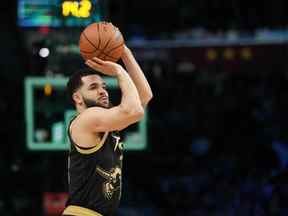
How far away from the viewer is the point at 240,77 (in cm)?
1413

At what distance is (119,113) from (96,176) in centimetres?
43

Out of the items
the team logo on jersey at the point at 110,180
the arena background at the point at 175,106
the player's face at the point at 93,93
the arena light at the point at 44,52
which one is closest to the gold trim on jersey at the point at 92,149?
the team logo on jersey at the point at 110,180

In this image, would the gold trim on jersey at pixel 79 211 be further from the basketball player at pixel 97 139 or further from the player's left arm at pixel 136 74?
the player's left arm at pixel 136 74

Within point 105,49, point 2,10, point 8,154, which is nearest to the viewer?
point 105,49

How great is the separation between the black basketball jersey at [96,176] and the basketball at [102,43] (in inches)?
21.2

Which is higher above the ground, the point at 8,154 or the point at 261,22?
the point at 261,22

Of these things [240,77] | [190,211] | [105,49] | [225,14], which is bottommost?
[190,211]

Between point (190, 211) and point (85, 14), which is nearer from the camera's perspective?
point (85, 14)

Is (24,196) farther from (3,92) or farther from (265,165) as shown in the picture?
(265,165)

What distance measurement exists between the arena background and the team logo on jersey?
12.7ft

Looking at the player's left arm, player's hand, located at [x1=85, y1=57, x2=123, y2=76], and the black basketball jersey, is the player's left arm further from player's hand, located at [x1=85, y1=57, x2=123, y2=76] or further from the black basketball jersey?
the black basketball jersey

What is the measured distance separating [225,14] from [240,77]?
1.22 m

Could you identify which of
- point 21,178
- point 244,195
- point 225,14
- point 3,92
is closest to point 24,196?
point 21,178

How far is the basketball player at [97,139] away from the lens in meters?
5.21
